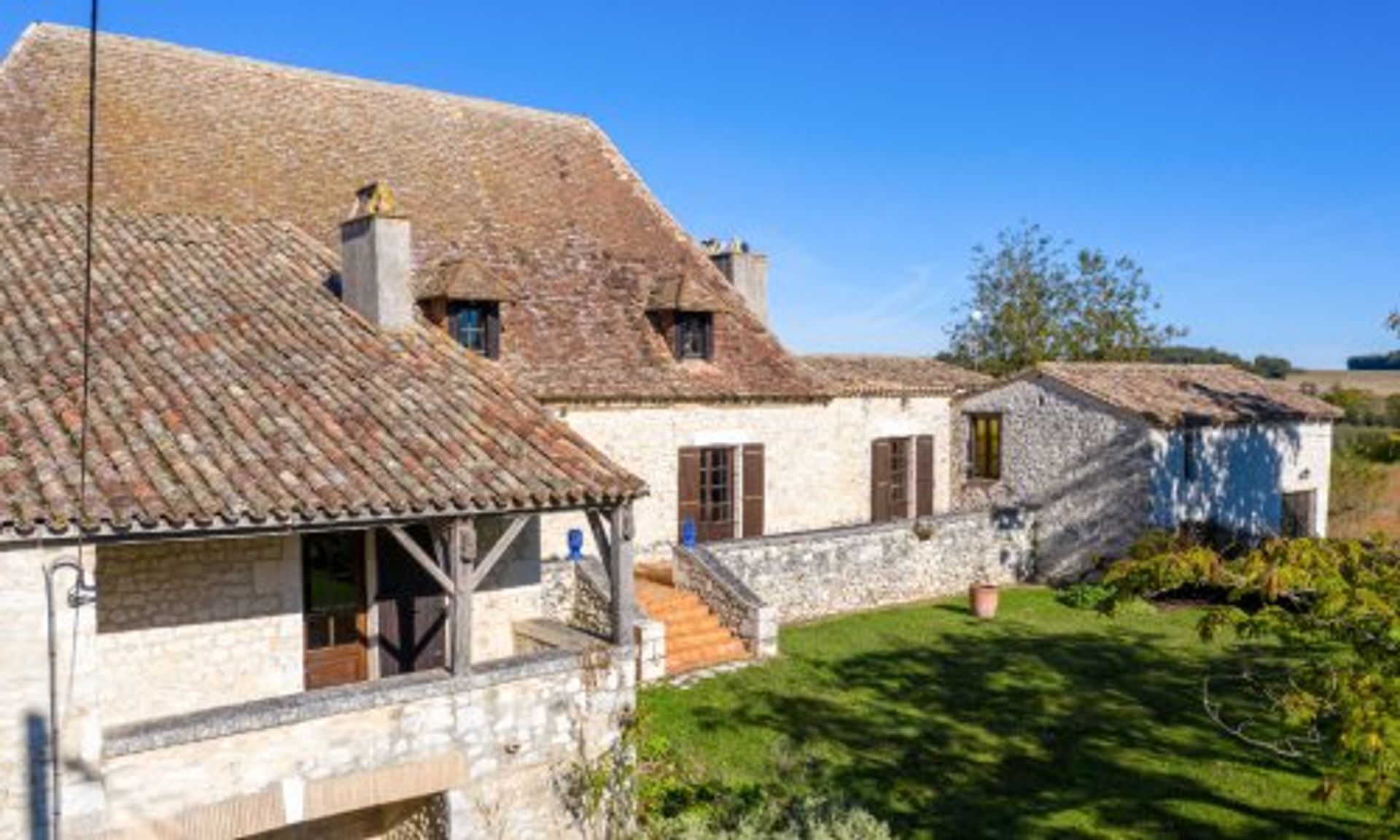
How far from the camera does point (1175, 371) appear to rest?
85.3 ft

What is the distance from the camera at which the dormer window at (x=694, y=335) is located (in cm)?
1934

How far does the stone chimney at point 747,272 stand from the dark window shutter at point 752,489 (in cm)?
352

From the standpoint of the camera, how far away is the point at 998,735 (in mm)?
12789

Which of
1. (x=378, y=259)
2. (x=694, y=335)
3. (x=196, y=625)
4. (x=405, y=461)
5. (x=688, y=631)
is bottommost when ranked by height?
(x=688, y=631)

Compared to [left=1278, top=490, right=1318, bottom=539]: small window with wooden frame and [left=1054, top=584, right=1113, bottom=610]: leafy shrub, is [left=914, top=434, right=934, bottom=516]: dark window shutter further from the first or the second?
[left=1278, top=490, right=1318, bottom=539]: small window with wooden frame

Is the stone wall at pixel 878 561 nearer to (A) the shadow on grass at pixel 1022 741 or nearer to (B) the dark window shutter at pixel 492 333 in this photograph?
(A) the shadow on grass at pixel 1022 741

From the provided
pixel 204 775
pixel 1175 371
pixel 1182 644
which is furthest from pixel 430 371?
pixel 1175 371

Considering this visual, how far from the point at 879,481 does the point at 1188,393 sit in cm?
798

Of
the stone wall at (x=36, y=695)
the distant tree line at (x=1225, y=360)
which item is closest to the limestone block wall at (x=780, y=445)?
the stone wall at (x=36, y=695)

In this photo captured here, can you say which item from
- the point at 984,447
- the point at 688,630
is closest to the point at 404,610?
the point at 688,630

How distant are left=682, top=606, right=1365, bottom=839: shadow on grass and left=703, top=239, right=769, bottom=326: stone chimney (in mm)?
8321

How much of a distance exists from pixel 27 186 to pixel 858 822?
1439 cm

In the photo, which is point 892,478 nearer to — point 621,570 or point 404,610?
point 621,570

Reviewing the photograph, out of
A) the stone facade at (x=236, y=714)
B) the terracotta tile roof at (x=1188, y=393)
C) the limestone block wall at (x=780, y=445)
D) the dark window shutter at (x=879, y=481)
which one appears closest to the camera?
the stone facade at (x=236, y=714)
